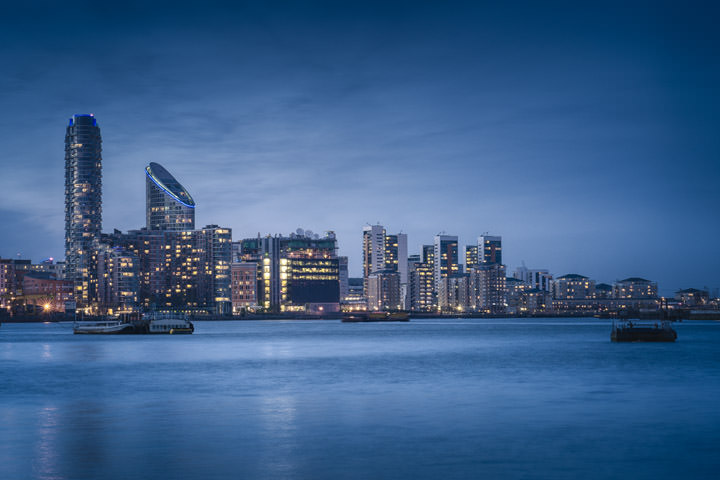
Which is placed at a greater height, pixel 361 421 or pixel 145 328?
pixel 361 421

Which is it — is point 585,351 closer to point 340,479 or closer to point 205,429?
point 205,429

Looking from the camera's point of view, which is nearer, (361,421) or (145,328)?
(361,421)

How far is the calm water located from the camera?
25359 mm

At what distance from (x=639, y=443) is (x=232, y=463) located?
48.2 feet

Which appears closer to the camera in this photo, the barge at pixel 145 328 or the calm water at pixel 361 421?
the calm water at pixel 361 421

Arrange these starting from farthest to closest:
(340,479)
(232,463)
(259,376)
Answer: (259,376) < (232,463) < (340,479)

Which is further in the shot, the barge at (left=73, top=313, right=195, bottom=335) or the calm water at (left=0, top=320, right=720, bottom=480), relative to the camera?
the barge at (left=73, top=313, right=195, bottom=335)

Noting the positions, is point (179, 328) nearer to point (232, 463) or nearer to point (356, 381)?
point (356, 381)

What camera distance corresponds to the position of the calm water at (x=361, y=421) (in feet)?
83.2

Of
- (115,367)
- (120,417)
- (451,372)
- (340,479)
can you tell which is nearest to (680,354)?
(451,372)

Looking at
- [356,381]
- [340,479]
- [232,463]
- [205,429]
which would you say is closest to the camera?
[340,479]

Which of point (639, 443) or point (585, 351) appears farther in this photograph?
point (585, 351)

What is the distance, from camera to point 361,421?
3534 cm

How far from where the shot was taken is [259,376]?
196 ft
